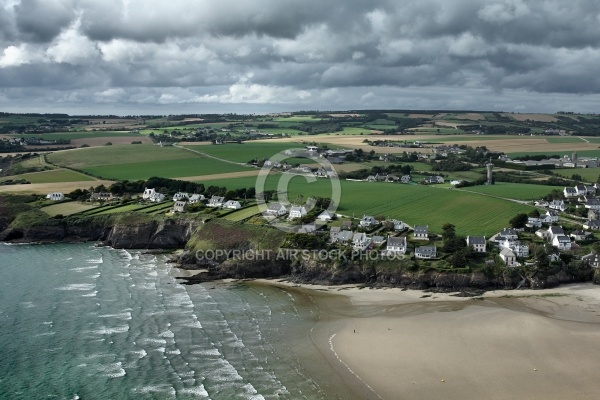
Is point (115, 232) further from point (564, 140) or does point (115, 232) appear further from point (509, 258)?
point (564, 140)

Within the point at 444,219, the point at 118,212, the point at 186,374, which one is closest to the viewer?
the point at 186,374

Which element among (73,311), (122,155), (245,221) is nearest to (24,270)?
(73,311)

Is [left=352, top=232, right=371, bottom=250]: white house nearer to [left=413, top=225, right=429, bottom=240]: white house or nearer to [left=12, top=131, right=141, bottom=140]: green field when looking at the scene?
[left=413, top=225, right=429, bottom=240]: white house

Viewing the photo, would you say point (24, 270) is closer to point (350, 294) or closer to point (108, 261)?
point (108, 261)

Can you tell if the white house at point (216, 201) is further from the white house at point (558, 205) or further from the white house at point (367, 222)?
the white house at point (558, 205)

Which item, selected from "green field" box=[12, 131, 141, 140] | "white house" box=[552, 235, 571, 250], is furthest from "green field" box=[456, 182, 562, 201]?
"green field" box=[12, 131, 141, 140]

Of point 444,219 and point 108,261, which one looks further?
point 444,219
